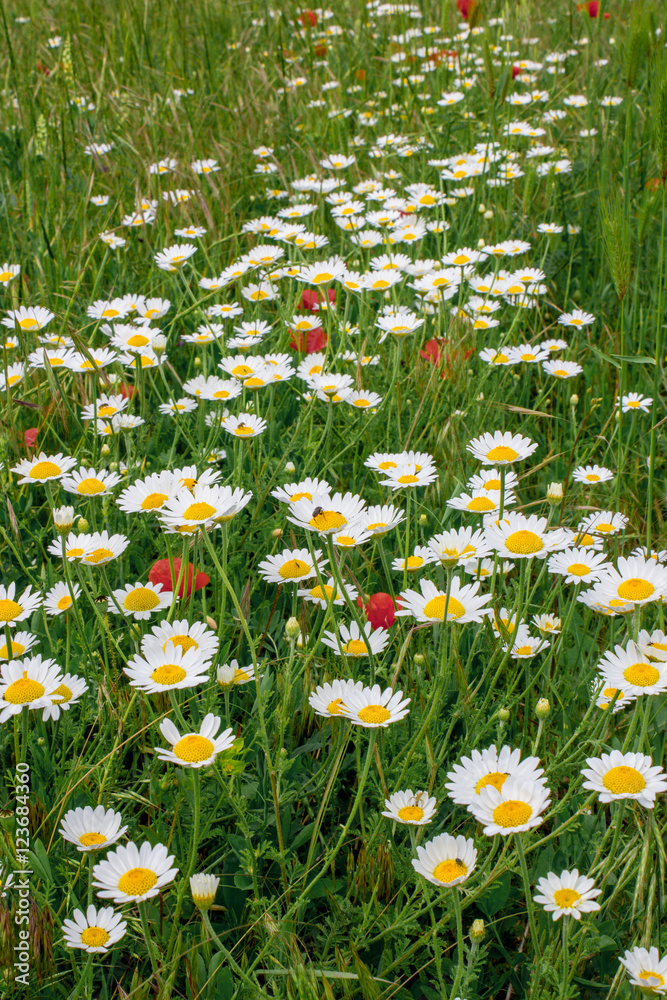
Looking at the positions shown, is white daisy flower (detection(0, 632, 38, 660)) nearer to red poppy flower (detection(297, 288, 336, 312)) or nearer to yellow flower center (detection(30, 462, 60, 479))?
yellow flower center (detection(30, 462, 60, 479))

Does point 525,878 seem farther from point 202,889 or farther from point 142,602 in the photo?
point 142,602

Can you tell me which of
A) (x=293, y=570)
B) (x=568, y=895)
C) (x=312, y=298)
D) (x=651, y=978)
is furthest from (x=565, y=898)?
(x=312, y=298)

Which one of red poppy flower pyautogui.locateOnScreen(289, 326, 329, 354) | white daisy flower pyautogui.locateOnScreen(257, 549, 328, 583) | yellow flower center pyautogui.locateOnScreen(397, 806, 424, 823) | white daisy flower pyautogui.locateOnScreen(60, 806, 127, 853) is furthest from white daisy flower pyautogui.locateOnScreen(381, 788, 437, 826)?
red poppy flower pyautogui.locateOnScreen(289, 326, 329, 354)

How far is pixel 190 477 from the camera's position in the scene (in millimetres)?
1438

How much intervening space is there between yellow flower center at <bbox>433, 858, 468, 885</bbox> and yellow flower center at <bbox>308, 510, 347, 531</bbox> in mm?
457

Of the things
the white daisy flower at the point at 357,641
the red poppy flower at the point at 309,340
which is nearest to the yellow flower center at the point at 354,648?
the white daisy flower at the point at 357,641

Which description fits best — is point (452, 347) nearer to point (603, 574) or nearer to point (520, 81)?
point (603, 574)

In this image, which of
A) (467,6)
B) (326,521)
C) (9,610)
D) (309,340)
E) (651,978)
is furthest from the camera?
(467,6)

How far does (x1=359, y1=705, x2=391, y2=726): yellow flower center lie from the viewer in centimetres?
107

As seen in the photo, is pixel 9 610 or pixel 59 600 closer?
pixel 9 610

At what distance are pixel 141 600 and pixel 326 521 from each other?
1.29 ft

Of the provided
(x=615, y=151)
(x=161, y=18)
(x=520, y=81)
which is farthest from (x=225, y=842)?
(x=161, y=18)

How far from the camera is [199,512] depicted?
50.8 inches

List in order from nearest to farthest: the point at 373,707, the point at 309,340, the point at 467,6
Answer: the point at 373,707
the point at 309,340
the point at 467,6
